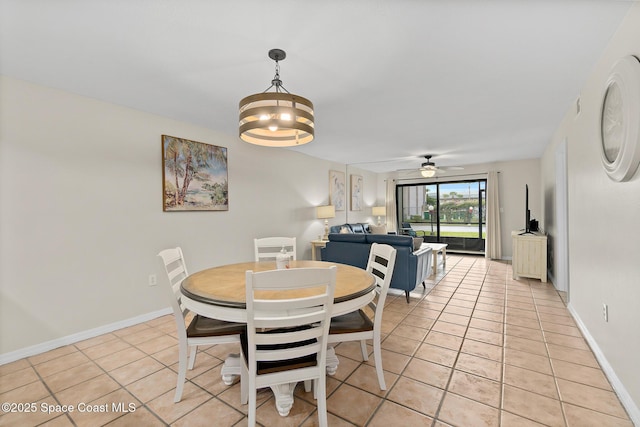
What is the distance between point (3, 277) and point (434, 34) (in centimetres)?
365

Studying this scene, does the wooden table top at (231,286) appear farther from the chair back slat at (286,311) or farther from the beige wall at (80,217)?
the beige wall at (80,217)

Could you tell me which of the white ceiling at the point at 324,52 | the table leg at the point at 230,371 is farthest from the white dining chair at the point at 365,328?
the white ceiling at the point at 324,52

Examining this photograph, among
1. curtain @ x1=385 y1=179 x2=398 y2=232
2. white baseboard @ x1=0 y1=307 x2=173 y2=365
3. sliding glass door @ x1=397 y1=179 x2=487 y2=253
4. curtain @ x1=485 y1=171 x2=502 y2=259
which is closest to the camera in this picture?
white baseboard @ x1=0 y1=307 x2=173 y2=365

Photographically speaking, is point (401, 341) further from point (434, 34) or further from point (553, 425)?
point (434, 34)

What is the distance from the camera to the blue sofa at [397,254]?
3.55 meters

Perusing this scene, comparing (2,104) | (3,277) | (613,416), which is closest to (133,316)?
(3,277)

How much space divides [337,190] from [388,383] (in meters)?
4.93

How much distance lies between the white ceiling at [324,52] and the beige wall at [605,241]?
247 mm

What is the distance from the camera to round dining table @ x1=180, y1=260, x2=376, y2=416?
1468 mm

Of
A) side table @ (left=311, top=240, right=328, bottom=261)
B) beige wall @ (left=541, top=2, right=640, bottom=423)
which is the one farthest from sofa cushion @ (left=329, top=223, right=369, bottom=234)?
beige wall @ (left=541, top=2, right=640, bottom=423)

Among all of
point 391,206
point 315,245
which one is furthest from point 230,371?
point 391,206

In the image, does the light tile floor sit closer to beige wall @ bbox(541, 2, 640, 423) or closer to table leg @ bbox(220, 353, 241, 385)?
table leg @ bbox(220, 353, 241, 385)

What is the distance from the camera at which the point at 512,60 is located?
208 centimetres

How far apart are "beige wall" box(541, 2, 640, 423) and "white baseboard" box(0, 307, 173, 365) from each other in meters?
3.94
